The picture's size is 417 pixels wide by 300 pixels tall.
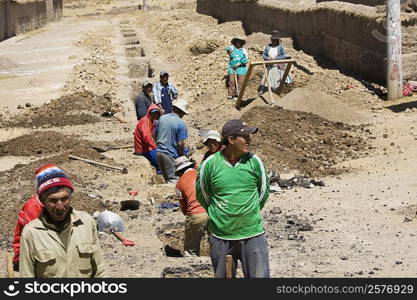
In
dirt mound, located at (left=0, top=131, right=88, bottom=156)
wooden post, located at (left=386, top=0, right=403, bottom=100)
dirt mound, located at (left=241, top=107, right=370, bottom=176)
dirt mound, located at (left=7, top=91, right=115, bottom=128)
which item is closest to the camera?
→ dirt mound, located at (left=241, top=107, right=370, bottom=176)

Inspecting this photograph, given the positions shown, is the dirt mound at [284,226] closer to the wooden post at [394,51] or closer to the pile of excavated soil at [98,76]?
the wooden post at [394,51]

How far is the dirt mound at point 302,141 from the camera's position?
50.4 feet

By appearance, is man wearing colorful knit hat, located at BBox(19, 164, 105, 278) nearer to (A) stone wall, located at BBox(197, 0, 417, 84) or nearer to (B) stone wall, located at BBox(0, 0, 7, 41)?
(A) stone wall, located at BBox(197, 0, 417, 84)

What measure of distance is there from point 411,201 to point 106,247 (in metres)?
4.07

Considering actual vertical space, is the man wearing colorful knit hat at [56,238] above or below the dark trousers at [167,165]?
above

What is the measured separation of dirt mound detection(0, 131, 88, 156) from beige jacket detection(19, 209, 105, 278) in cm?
1125

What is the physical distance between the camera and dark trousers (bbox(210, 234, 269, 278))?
776 centimetres

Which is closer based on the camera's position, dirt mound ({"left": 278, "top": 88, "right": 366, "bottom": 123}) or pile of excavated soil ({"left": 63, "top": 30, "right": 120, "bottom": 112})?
dirt mound ({"left": 278, "top": 88, "right": 366, "bottom": 123})

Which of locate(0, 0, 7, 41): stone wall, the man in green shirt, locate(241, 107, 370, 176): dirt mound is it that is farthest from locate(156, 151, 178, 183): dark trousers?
locate(0, 0, 7, 41): stone wall

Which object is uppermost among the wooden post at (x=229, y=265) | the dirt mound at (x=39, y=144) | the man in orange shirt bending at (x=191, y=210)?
the wooden post at (x=229, y=265)

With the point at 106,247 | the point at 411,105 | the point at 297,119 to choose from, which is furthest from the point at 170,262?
the point at 411,105

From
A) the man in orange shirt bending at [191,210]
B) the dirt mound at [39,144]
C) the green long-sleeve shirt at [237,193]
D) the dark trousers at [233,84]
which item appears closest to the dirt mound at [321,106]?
the dark trousers at [233,84]

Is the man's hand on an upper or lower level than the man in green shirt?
lower

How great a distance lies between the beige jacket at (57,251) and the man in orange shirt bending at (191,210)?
366cm
